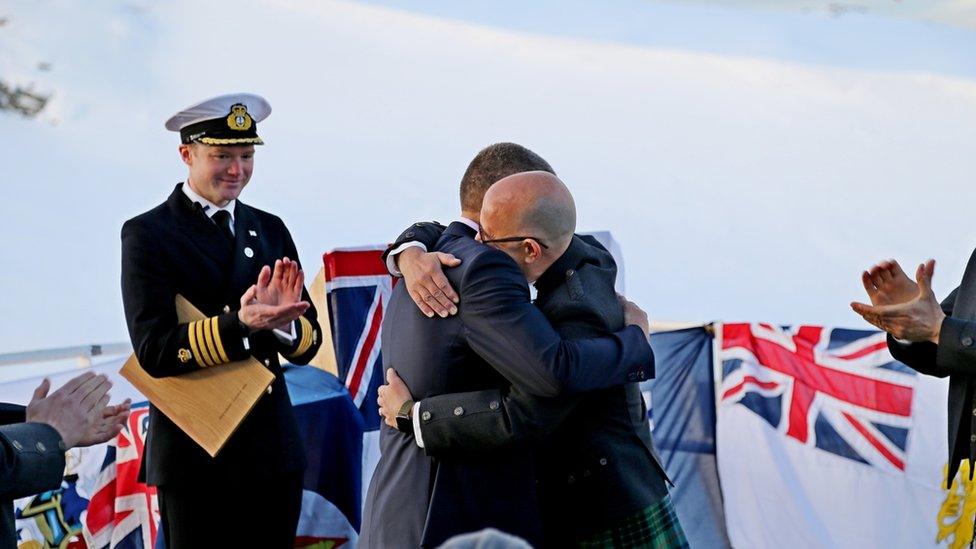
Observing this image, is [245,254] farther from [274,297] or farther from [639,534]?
[639,534]

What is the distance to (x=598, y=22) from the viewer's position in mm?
15227

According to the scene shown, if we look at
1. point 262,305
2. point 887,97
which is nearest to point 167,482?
point 262,305

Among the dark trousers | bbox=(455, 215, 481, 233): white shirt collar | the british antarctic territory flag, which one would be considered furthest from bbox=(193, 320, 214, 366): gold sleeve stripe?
the british antarctic territory flag

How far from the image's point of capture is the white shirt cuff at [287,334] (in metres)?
2.82

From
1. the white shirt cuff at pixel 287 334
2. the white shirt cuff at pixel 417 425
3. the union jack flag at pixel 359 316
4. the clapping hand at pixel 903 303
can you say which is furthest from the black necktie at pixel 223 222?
the clapping hand at pixel 903 303

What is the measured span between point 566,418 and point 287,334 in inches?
35.4

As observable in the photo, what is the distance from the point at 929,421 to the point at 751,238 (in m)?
7.58

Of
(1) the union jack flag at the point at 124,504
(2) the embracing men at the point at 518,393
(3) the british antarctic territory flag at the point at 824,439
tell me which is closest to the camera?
(2) the embracing men at the point at 518,393

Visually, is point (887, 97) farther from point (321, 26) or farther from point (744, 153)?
point (321, 26)

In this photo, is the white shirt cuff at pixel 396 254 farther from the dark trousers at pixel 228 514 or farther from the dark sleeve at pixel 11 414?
the dark sleeve at pixel 11 414

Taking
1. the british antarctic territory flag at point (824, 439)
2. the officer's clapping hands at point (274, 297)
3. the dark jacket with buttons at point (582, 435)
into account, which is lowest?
the british antarctic territory flag at point (824, 439)

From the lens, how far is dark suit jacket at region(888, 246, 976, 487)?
94.9 inches

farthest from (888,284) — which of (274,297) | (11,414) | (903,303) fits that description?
(11,414)

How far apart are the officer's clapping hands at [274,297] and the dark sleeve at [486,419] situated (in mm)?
591
